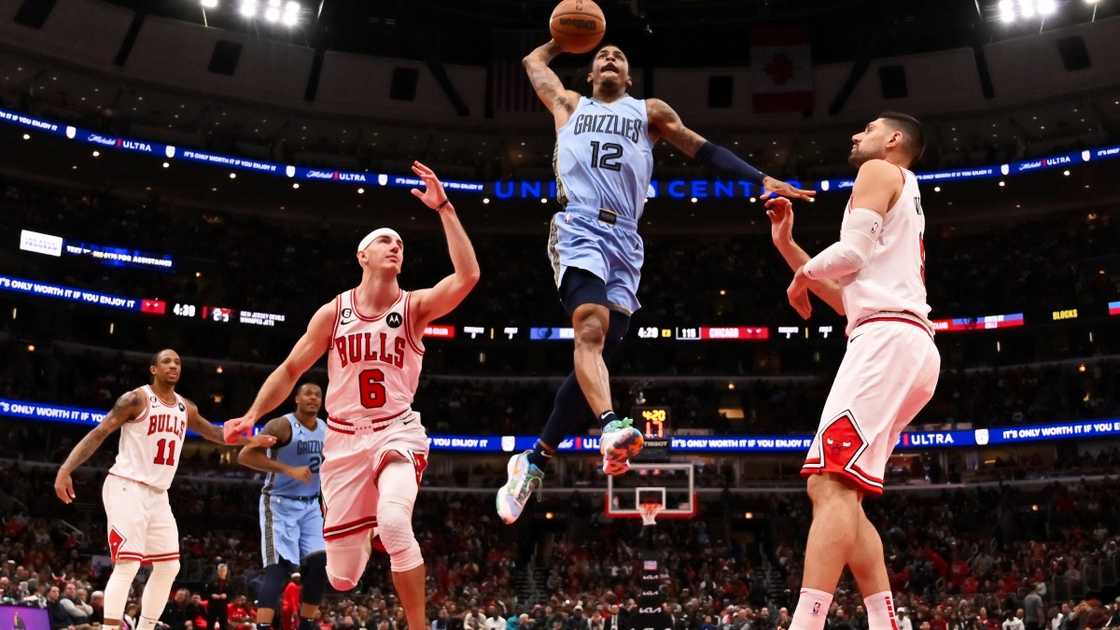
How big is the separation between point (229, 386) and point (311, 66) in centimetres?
1217

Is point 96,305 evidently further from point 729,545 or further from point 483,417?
point 729,545

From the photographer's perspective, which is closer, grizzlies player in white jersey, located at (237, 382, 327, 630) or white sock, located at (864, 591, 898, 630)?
white sock, located at (864, 591, 898, 630)

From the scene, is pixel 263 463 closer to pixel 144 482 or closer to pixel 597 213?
pixel 144 482

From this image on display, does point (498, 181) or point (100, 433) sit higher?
point (498, 181)

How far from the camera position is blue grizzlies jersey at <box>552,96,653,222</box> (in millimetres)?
7539

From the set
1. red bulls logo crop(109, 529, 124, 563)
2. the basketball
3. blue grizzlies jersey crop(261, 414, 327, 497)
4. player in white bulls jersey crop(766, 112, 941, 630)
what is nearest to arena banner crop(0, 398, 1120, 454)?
blue grizzlies jersey crop(261, 414, 327, 497)

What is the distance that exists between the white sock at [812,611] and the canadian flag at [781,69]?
37.2m

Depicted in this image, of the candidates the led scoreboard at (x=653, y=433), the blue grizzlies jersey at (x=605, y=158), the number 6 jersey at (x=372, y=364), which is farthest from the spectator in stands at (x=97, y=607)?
the blue grizzlies jersey at (x=605, y=158)

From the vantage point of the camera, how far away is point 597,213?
24.3 feet

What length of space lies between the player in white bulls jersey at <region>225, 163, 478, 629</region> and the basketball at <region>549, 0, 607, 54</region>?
4.64 ft

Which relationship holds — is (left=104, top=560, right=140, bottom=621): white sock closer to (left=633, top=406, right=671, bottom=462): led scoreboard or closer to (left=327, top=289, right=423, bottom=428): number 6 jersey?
(left=327, top=289, right=423, bottom=428): number 6 jersey

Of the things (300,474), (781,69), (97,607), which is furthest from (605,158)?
(781,69)

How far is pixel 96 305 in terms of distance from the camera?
122 ft

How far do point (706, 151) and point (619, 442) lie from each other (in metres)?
2.31
